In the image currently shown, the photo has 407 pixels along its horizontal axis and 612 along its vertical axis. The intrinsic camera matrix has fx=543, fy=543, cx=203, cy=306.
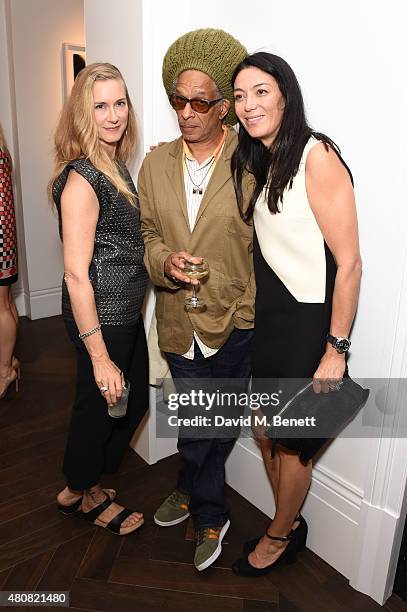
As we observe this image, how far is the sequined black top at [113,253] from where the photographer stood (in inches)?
75.2

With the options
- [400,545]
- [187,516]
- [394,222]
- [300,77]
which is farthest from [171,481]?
[300,77]

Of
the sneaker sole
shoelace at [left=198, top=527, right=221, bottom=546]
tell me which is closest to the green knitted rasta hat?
shoelace at [left=198, top=527, right=221, bottom=546]

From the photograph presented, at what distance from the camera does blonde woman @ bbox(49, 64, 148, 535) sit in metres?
1.89

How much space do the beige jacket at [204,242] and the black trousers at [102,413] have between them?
0.23 m

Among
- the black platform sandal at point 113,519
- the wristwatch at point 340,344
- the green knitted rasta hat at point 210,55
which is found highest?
the green knitted rasta hat at point 210,55

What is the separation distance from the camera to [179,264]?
74.1 inches

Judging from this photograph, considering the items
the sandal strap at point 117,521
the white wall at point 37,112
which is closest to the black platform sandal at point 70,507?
the sandal strap at point 117,521

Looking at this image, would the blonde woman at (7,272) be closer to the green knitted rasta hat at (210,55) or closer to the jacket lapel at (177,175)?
the jacket lapel at (177,175)

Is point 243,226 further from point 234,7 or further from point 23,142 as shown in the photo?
point 23,142

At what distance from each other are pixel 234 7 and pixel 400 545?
87.1 inches

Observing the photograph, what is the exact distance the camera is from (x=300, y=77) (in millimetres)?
1990

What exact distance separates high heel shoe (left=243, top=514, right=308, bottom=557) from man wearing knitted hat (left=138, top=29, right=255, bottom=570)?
0.13 meters

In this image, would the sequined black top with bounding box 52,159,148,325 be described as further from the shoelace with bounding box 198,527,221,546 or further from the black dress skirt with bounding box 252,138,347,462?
the shoelace with bounding box 198,527,221,546

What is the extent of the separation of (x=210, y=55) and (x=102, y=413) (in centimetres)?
139
